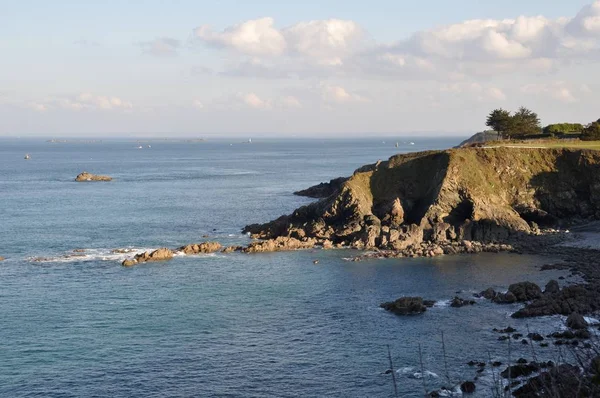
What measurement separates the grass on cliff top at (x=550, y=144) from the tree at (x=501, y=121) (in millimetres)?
12646

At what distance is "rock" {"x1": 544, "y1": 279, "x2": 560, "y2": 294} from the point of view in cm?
5406

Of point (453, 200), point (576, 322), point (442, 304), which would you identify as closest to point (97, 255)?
point (442, 304)

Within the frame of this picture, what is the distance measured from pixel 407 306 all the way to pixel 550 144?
57921 mm

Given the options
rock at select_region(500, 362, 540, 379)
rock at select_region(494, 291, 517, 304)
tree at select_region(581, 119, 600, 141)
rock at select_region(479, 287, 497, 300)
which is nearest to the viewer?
rock at select_region(500, 362, 540, 379)

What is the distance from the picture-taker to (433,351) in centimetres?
4253

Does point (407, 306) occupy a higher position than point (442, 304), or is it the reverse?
point (407, 306)

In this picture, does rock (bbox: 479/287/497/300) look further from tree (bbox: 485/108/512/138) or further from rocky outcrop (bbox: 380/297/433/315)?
tree (bbox: 485/108/512/138)

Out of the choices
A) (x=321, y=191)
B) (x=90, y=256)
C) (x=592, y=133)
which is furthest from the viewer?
(x=321, y=191)

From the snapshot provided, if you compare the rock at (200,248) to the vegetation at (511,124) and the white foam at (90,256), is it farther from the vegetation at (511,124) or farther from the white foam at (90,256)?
the vegetation at (511,124)

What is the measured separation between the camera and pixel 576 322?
4541 centimetres

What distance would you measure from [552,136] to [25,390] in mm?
97194

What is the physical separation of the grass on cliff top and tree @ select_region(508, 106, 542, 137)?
13.1m

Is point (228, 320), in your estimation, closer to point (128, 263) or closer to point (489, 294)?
point (128, 263)

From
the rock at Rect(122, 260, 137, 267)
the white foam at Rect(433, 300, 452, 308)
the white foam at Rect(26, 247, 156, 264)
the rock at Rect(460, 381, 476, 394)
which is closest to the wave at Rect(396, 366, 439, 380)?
the rock at Rect(460, 381, 476, 394)
